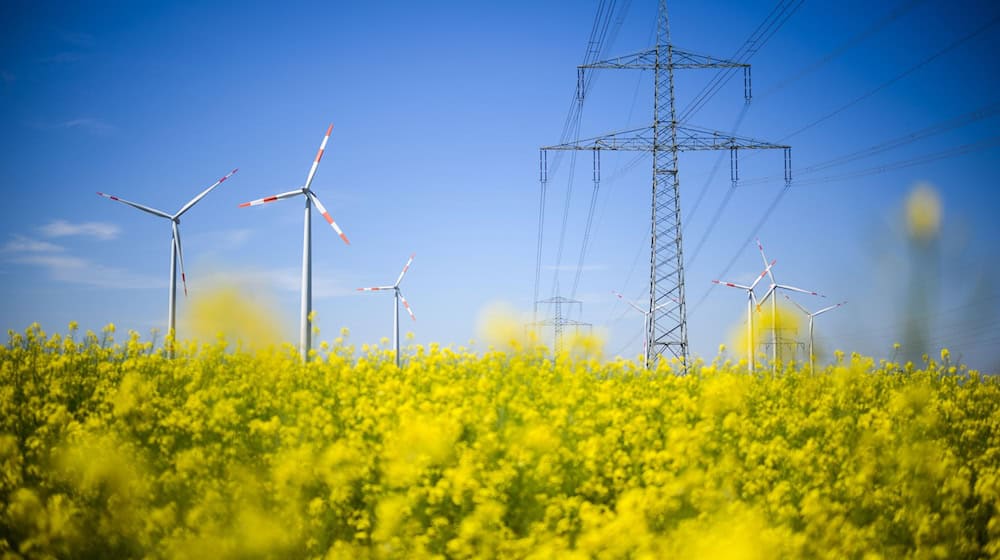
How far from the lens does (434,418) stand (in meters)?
6.71

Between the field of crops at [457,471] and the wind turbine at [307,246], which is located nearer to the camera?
the field of crops at [457,471]

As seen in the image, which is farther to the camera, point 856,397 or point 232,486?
point 856,397

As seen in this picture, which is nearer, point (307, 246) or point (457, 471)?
point (457, 471)

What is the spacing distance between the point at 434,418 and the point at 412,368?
3097 mm

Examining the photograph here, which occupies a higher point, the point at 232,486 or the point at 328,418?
the point at 328,418

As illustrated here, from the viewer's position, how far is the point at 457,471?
5.59 m

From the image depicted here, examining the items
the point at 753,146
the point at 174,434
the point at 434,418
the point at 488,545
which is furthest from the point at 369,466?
the point at 753,146

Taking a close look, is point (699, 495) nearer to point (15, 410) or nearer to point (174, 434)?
point (174, 434)

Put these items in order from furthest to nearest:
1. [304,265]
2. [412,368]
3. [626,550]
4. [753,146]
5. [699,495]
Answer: [753,146]
[304,265]
[412,368]
[699,495]
[626,550]

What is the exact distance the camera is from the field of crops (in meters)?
5.30

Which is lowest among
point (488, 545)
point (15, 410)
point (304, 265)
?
point (488, 545)

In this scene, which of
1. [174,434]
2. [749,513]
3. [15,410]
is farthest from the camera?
[15,410]

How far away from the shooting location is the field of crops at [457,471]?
530 cm

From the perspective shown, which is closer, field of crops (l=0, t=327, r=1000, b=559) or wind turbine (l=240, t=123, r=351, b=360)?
field of crops (l=0, t=327, r=1000, b=559)
